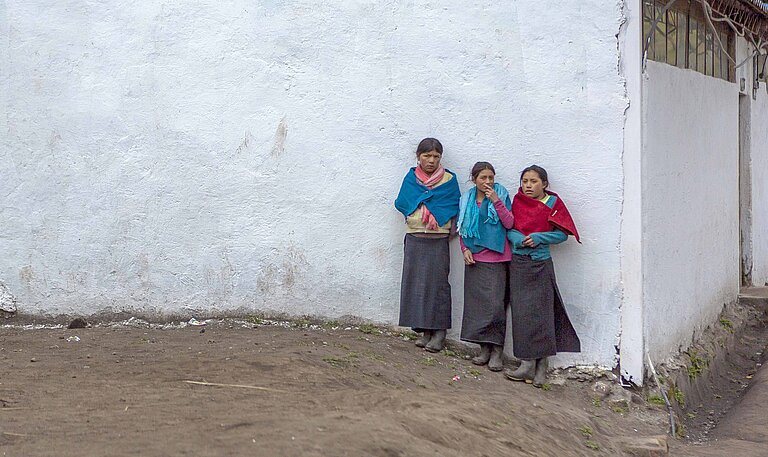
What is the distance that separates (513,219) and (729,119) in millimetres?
4160

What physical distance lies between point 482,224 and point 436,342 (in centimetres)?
92

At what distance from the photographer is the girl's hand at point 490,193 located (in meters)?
6.09

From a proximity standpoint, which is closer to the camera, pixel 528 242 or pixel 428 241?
pixel 528 242

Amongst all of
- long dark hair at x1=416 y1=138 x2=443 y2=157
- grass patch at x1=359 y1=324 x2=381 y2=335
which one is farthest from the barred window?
grass patch at x1=359 y1=324 x2=381 y2=335

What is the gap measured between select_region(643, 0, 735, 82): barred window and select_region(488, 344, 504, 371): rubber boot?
2337 millimetres

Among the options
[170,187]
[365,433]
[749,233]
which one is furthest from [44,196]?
[749,233]

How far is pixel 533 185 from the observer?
19.8ft

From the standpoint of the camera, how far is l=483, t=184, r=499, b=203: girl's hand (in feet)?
20.0

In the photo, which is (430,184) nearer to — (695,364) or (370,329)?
(370,329)

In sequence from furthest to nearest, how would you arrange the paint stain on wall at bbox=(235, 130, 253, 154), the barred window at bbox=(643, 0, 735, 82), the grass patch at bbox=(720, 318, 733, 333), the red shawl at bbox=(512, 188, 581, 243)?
the grass patch at bbox=(720, 318, 733, 333), the barred window at bbox=(643, 0, 735, 82), the paint stain on wall at bbox=(235, 130, 253, 154), the red shawl at bbox=(512, 188, 581, 243)

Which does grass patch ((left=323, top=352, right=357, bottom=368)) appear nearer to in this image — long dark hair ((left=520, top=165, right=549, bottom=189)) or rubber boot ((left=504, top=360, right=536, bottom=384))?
rubber boot ((left=504, top=360, right=536, bottom=384))

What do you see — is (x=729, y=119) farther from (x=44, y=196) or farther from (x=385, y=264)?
(x=44, y=196)

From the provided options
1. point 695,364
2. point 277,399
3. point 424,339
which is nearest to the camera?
point 277,399

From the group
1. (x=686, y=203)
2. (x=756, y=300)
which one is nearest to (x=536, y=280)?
(x=686, y=203)
